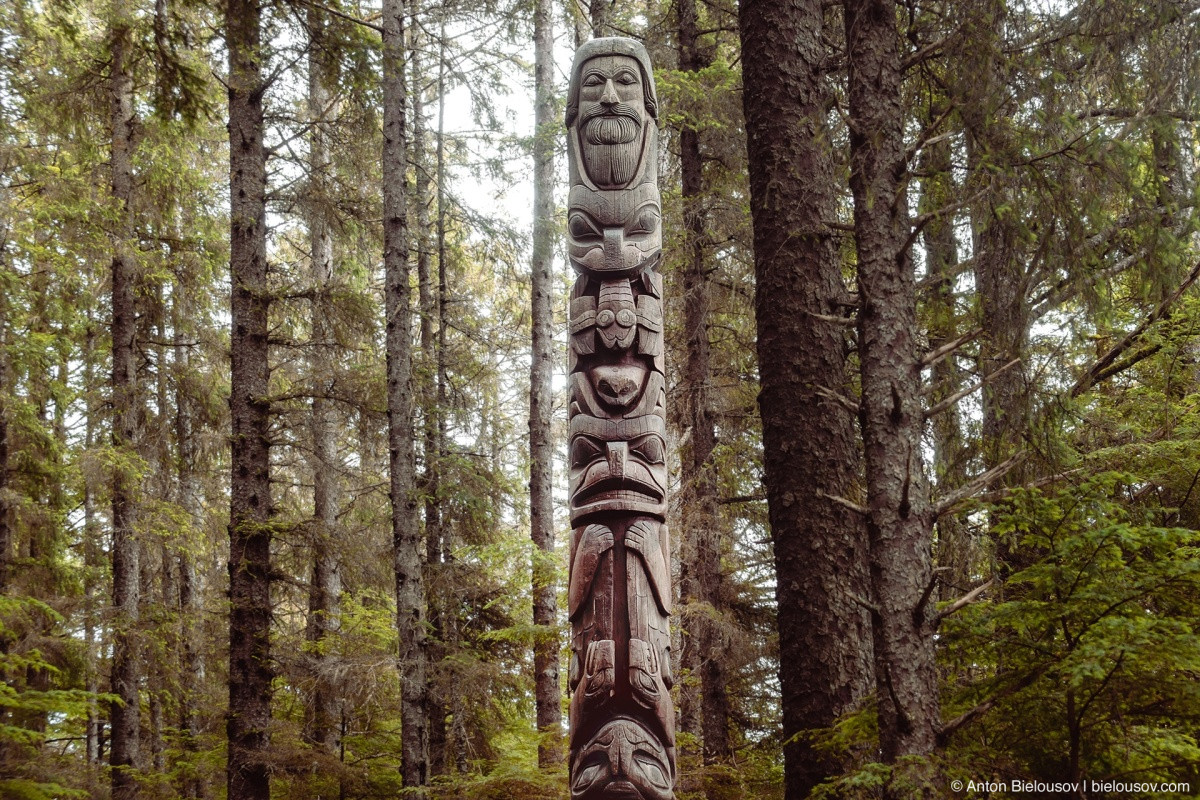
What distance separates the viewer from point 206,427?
15672 millimetres

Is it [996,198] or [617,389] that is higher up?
[996,198]

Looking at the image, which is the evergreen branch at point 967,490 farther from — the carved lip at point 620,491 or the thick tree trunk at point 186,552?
the thick tree trunk at point 186,552

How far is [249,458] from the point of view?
948 cm

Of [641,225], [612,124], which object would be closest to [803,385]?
[641,225]

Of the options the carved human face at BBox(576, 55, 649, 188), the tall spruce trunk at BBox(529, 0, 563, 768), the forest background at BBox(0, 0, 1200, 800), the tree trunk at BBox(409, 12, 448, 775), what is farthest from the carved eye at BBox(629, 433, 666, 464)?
the tree trunk at BBox(409, 12, 448, 775)

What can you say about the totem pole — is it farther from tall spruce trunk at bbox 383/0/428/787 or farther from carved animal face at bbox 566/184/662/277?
tall spruce trunk at bbox 383/0/428/787

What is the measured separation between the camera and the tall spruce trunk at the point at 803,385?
5.65 meters

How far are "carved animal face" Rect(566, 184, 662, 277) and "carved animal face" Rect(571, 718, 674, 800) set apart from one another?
3.89 meters

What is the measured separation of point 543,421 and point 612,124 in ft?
17.8

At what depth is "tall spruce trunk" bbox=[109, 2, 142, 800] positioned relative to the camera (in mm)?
10984

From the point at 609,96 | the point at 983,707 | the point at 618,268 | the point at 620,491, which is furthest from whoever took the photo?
the point at 609,96

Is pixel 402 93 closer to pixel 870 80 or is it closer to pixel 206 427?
pixel 870 80

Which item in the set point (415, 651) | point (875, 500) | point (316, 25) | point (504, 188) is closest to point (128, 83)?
point (504, 188)

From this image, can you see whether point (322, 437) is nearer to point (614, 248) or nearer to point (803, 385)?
point (614, 248)
